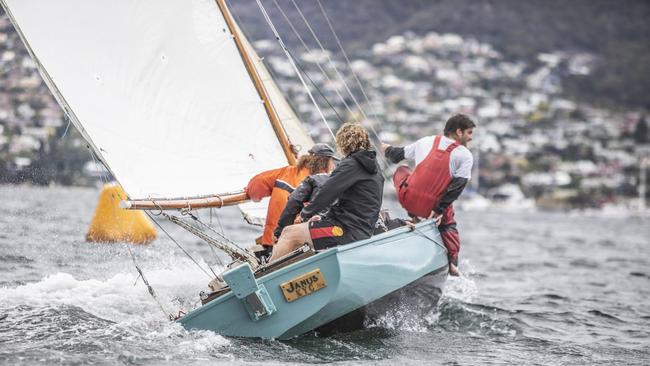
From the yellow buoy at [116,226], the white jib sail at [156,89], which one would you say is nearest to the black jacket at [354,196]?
the white jib sail at [156,89]

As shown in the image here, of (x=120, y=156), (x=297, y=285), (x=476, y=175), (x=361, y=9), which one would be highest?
(x=361, y=9)

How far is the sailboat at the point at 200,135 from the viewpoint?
6434mm

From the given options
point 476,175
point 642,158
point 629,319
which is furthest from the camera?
point 642,158

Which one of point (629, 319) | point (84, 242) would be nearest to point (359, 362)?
point (629, 319)

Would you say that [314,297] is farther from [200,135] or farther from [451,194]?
[200,135]

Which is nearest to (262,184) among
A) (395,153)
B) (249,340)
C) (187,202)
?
(187,202)

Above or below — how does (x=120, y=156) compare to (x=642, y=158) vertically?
above

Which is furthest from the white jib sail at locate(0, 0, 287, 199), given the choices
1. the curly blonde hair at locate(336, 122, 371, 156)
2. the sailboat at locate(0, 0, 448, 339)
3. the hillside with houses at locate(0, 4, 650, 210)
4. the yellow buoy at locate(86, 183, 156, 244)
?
the hillside with houses at locate(0, 4, 650, 210)

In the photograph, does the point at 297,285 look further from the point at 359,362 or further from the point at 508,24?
the point at 508,24

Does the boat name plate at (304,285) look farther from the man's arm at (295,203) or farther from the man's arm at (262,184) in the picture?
the man's arm at (262,184)

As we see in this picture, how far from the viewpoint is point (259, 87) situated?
8172 mm

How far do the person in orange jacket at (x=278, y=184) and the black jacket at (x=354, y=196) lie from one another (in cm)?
55

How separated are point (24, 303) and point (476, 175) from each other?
82.1m

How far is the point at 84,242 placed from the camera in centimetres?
1402
